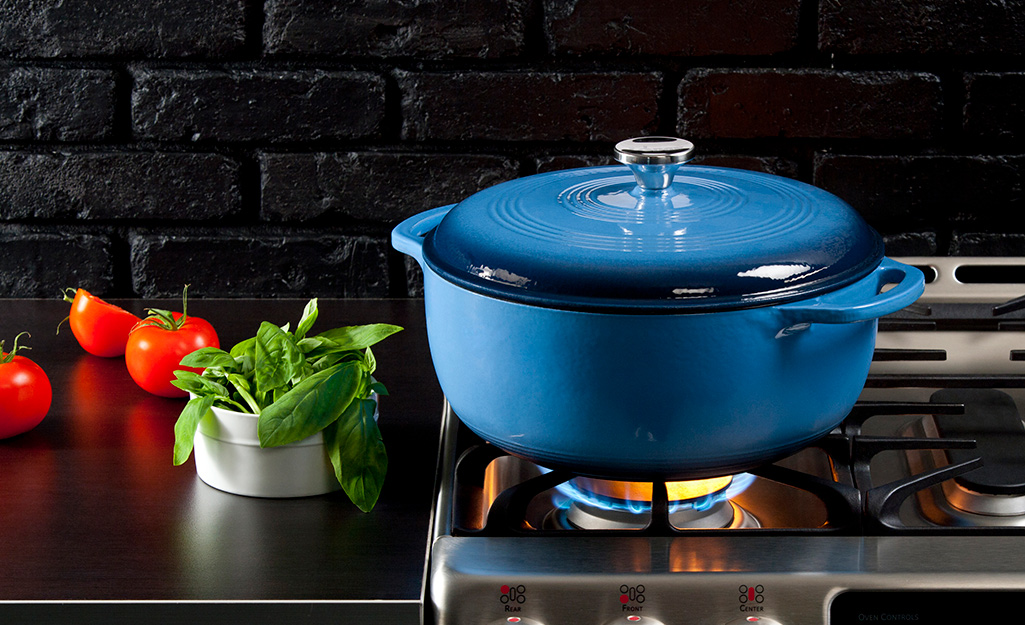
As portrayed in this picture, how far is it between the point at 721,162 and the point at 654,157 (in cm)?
58

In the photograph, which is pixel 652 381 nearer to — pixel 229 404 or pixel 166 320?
pixel 229 404

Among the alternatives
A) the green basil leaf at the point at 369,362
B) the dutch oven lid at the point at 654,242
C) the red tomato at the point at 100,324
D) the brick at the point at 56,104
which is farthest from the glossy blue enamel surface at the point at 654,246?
the brick at the point at 56,104

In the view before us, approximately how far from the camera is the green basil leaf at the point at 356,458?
2.51 ft

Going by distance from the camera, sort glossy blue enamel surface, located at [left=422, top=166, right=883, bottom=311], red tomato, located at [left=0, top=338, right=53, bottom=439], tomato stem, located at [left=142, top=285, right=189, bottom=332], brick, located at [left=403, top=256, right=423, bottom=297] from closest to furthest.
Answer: glossy blue enamel surface, located at [left=422, top=166, right=883, bottom=311] < red tomato, located at [left=0, top=338, right=53, bottom=439] < tomato stem, located at [left=142, top=285, right=189, bottom=332] < brick, located at [left=403, top=256, right=423, bottom=297]

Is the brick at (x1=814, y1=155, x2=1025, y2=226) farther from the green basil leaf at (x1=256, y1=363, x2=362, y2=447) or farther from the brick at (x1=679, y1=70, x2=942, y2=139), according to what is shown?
the green basil leaf at (x1=256, y1=363, x2=362, y2=447)

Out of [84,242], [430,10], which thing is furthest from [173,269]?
[430,10]

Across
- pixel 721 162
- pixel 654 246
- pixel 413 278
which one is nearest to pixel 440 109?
pixel 413 278

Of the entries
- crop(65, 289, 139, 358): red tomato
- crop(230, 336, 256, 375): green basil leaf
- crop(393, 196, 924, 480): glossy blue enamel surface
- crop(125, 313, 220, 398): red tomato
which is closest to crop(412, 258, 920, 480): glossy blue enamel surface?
crop(393, 196, 924, 480): glossy blue enamel surface

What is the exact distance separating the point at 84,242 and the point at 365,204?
362 millimetres

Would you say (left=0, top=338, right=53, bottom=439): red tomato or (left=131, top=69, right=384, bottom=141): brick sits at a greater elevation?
(left=131, top=69, right=384, bottom=141): brick

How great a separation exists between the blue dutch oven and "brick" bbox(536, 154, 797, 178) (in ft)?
1.73

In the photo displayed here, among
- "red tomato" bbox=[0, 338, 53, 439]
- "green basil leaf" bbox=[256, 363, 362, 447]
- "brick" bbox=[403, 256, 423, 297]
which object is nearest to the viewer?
"green basil leaf" bbox=[256, 363, 362, 447]

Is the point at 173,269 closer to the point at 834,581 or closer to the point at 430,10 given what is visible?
the point at 430,10

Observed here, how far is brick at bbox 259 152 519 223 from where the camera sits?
1.26 metres
